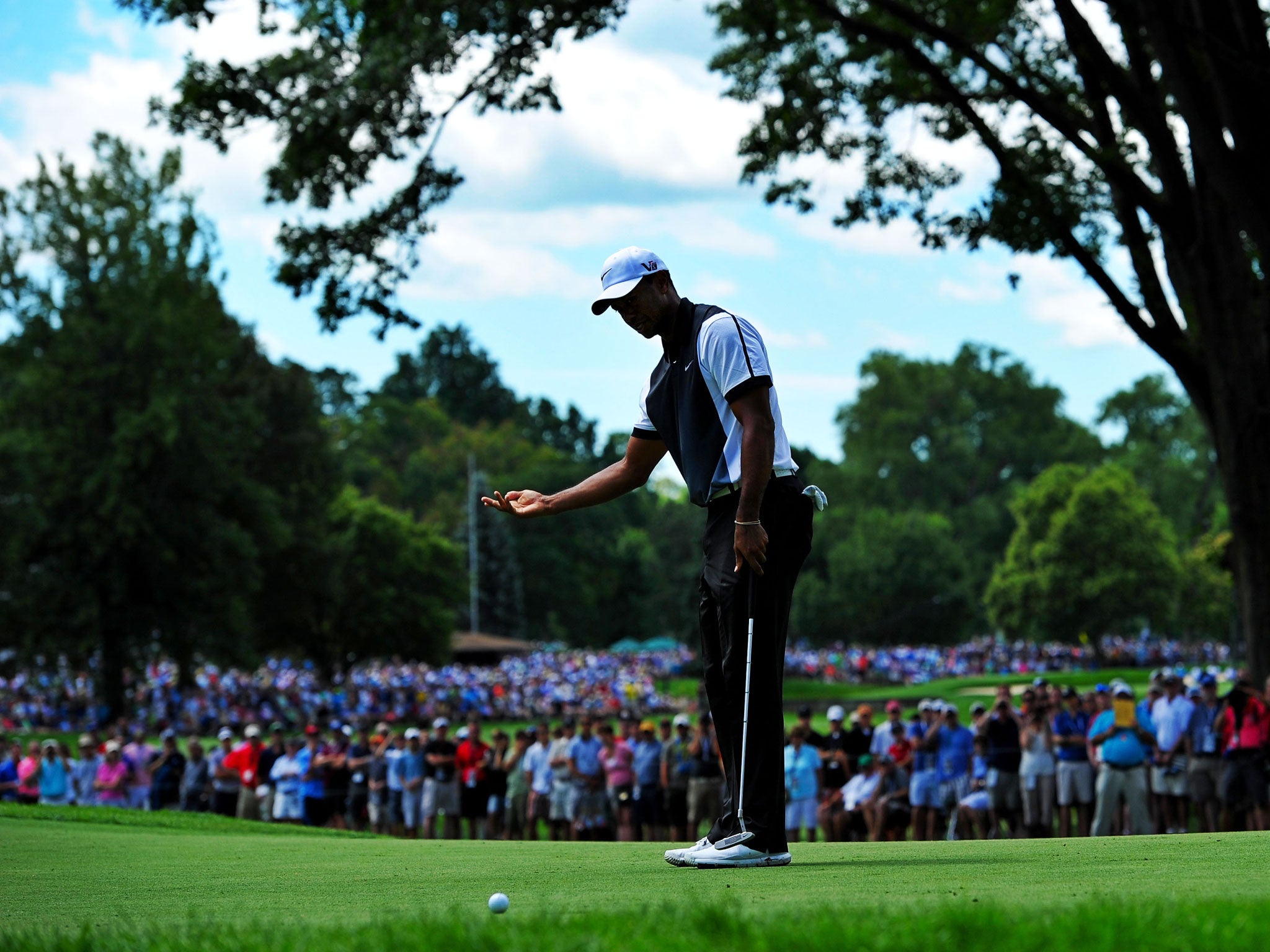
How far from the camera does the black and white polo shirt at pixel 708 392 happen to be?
5.39 m

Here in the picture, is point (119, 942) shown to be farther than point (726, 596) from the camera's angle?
No

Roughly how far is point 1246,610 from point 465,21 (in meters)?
10.5

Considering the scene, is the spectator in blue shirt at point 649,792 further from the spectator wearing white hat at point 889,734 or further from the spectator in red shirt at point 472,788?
the spectator wearing white hat at point 889,734

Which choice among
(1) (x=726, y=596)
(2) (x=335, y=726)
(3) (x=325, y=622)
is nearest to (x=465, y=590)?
(3) (x=325, y=622)

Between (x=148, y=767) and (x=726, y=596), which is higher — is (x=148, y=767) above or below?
below

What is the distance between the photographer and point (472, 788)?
73.3ft

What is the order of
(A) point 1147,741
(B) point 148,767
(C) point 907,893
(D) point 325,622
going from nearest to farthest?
(C) point 907,893
(A) point 1147,741
(B) point 148,767
(D) point 325,622

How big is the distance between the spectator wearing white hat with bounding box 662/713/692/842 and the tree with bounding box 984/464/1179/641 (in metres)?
63.8

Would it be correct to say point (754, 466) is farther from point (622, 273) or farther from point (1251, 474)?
point (1251, 474)

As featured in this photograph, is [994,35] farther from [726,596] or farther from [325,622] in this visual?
[325,622]

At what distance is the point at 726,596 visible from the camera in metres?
5.50

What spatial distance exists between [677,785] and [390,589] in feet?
173

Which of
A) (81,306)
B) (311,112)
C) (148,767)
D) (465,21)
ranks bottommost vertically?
(148,767)

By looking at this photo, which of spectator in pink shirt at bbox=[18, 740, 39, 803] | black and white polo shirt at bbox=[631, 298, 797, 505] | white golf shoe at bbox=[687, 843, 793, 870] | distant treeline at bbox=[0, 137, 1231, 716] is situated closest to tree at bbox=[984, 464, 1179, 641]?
distant treeline at bbox=[0, 137, 1231, 716]
